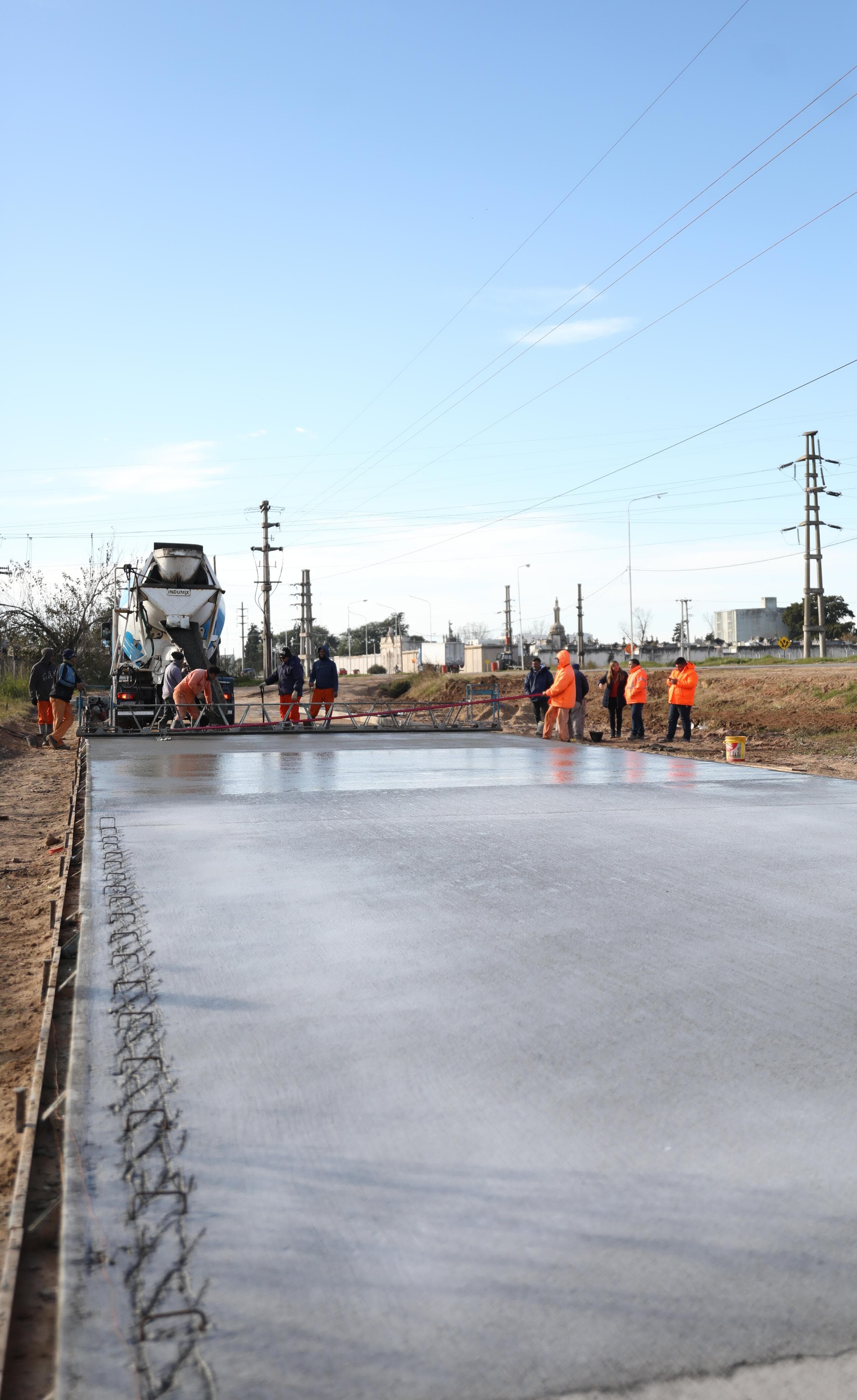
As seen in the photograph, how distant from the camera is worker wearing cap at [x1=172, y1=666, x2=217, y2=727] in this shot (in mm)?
17547

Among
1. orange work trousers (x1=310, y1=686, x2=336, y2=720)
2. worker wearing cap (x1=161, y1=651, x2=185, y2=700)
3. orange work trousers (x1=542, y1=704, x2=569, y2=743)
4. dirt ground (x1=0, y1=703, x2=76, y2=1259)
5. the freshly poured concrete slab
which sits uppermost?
worker wearing cap (x1=161, y1=651, x2=185, y2=700)

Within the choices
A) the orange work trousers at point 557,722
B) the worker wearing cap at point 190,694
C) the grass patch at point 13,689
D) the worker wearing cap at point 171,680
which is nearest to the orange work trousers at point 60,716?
the worker wearing cap at point 171,680

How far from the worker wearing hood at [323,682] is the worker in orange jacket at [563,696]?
3.91 m

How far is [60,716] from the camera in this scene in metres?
18.8

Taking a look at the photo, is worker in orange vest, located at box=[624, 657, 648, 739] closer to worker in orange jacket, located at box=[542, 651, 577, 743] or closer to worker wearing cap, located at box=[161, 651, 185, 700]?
worker in orange jacket, located at box=[542, 651, 577, 743]

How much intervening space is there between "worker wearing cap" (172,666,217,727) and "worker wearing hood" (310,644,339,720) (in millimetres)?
1918

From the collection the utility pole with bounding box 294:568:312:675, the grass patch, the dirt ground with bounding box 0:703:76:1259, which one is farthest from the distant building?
the dirt ground with bounding box 0:703:76:1259

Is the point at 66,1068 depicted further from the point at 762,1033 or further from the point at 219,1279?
the point at 762,1033

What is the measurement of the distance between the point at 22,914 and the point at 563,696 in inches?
434

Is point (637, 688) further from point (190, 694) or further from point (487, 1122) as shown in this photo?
point (487, 1122)

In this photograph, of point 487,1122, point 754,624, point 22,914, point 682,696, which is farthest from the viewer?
point 754,624

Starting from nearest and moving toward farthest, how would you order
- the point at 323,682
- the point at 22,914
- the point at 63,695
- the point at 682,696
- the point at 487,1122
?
the point at 487,1122
the point at 22,914
the point at 63,695
the point at 682,696
the point at 323,682

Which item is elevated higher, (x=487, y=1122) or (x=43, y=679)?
(x=43, y=679)

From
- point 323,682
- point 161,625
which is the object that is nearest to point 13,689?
point 161,625
